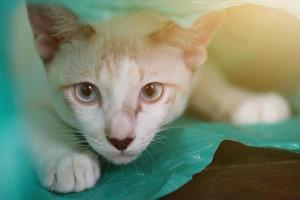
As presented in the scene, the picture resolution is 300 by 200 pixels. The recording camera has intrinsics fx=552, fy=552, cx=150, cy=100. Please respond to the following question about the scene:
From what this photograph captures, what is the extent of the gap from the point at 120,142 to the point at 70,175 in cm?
12

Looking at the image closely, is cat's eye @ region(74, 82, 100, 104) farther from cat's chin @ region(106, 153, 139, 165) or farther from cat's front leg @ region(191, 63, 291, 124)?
cat's front leg @ region(191, 63, 291, 124)

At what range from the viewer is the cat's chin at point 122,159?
3.36 ft

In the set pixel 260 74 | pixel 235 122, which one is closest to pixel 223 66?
pixel 260 74

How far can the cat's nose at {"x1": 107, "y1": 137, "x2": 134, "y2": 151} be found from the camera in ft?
3.23

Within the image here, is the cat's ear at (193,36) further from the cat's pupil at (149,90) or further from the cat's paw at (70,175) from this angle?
the cat's paw at (70,175)

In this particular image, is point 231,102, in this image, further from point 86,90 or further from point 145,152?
point 86,90

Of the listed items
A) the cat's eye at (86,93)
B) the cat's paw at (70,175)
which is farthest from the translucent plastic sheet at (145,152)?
the cat's eye at (86,93)

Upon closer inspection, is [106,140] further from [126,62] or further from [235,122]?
[235,122]

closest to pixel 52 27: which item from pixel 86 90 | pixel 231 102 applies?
pixel 86 90

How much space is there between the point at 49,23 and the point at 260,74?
1.78ft

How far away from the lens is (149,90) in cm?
104

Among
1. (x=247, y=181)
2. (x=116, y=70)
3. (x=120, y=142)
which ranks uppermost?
(x=116, y=70)

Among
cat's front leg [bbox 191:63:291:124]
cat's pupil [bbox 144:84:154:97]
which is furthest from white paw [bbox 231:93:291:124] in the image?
cat's pupil [bbox 144:84:154:97]

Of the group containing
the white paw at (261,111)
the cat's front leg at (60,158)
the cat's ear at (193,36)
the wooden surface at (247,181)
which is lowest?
the wooden surface at (247,181)
